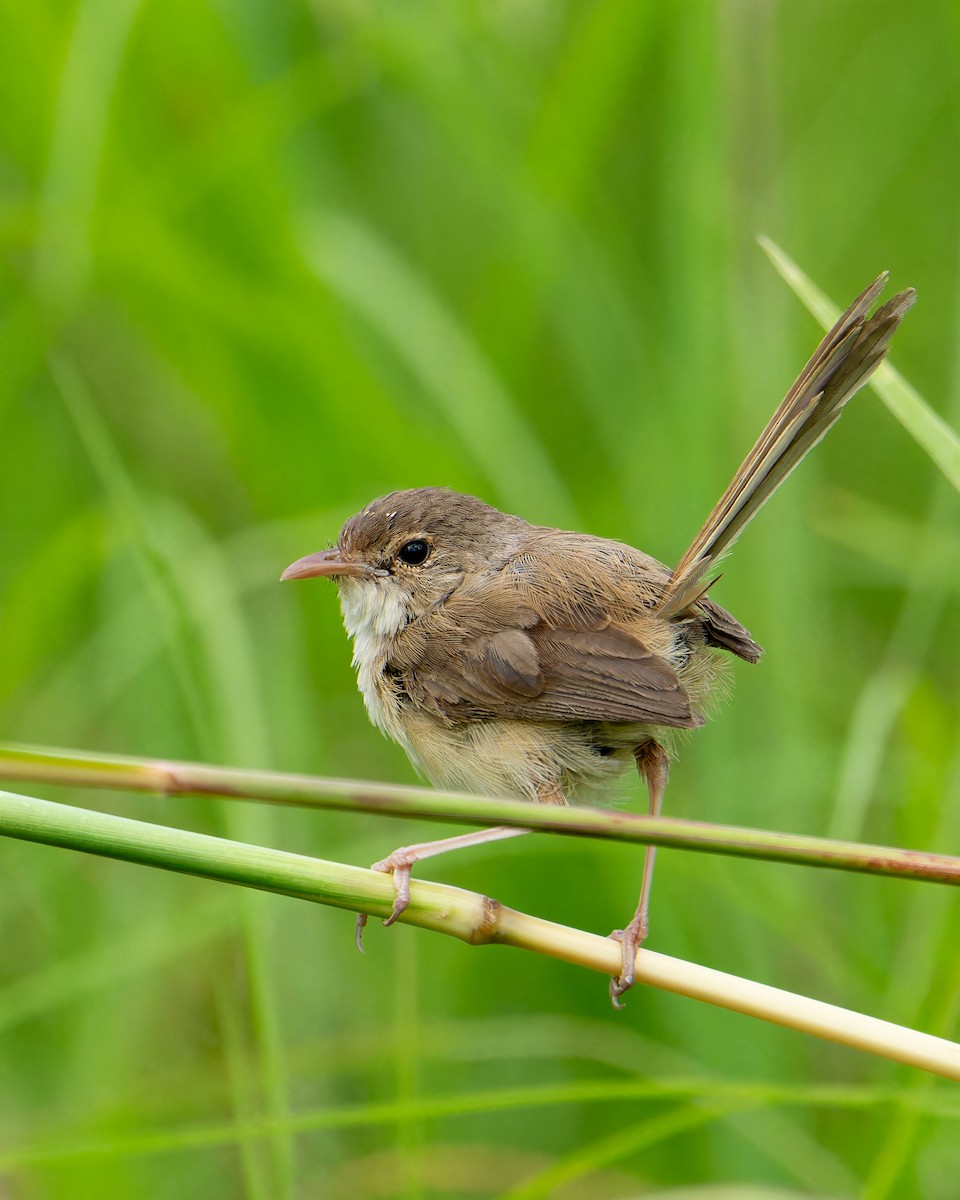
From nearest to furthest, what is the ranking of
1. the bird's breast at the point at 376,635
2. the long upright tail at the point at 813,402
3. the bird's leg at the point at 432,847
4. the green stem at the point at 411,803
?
1. the green stem at the point at 411,803
2. the long upright tail at the point at 813,402
3. the bird's leg at the point at 432,847
4. the bird's breast at the point at 376,635

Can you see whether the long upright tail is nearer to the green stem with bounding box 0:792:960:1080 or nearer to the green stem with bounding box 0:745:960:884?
the green stem with bounding box 0:792:960:1080

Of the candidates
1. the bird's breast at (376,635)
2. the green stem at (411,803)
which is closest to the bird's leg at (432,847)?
the bird's breast at (376,635)

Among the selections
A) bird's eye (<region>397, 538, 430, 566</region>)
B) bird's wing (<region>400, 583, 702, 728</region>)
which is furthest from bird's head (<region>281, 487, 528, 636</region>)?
bird's wing (<region>400, 583, 702, 728</region>)

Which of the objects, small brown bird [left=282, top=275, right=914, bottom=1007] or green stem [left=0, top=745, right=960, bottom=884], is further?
small brown bird [left=282, top=275, right=914, bottom=1007]

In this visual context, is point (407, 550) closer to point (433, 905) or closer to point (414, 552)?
point (414, 552)

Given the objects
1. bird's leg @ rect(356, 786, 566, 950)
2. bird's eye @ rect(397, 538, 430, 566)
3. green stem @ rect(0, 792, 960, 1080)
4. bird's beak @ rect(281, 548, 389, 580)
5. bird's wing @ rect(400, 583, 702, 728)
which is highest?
bird's eye @ rect(397, 538, 430, 566)

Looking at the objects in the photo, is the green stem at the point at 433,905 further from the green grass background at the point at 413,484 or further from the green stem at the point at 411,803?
the green grass background at the point at 413,484
